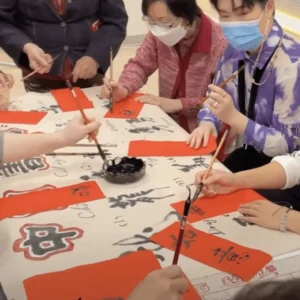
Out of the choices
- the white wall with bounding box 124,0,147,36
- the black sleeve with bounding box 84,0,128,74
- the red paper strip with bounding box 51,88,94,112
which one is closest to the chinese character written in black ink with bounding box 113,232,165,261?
the red paper strip with bounding box 51,88,94,112

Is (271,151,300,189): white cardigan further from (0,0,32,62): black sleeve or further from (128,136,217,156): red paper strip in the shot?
(0,0,32,62): black sleeve

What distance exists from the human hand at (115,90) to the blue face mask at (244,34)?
0.49 meters

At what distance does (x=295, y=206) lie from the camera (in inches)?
63.7

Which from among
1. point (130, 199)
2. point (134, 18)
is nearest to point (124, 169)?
point (130, 199)

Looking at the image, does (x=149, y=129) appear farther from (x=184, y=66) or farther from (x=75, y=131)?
(x=184, y=66)

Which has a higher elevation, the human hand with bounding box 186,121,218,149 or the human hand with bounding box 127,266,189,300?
the human hand with bounding box 127,266,189,300

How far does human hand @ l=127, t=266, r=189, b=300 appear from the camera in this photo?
34.5 inches

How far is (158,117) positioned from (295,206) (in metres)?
0.57

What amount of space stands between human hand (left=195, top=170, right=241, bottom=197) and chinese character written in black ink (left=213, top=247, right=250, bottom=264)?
230 mm

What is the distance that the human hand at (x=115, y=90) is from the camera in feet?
6.40

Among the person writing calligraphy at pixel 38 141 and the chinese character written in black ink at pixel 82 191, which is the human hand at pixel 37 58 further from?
the chinese character written in black ink at pixel 82 191

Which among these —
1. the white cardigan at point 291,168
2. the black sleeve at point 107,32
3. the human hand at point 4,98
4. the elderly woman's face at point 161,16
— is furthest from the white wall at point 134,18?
the white cardigan at point 291,168

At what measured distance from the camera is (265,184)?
1.42m

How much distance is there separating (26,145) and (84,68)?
912 millimetres
